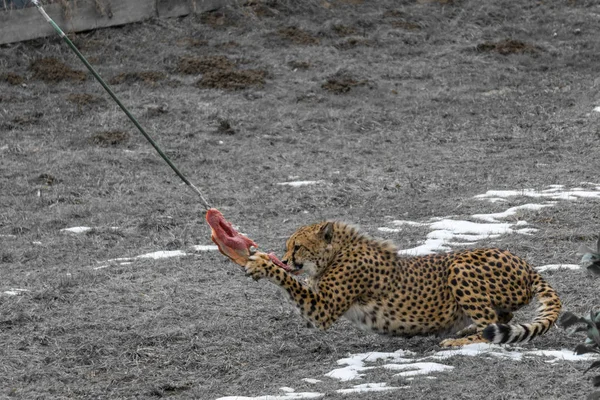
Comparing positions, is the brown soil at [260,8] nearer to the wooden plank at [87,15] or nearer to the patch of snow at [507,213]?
the wooden plank at [87,15]

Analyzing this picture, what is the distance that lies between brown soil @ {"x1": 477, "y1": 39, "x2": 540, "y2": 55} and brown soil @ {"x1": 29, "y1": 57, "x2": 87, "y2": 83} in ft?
18.9

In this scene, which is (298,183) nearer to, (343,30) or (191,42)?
(191,42)

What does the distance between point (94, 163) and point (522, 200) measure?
4.46 meters

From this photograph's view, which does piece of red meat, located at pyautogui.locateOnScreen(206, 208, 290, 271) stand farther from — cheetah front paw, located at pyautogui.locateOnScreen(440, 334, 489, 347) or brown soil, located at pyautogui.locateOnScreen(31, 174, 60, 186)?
brown soil, located at pyautogui.locateOnScreen(31, 174, 60, 186)

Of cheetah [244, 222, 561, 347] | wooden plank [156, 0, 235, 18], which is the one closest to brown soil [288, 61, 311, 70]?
wooden plank [156, 0, 235, 18]

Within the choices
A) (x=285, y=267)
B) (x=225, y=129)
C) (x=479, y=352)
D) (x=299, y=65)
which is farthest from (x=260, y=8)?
(x=479, y=352)

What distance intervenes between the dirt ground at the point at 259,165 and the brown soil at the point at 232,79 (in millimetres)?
27

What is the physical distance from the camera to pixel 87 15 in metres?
14.2

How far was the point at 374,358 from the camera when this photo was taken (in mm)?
5188

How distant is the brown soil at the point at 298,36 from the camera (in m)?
14.9

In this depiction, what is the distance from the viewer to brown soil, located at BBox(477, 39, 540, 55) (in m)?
14.6

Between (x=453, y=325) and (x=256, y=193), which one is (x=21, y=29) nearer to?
(x=256, y=193)

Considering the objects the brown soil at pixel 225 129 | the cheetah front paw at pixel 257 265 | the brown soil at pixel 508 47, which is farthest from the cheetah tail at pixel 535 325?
the brown soil at pixel 508 47

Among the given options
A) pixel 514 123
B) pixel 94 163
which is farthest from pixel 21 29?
pixel 514 123
